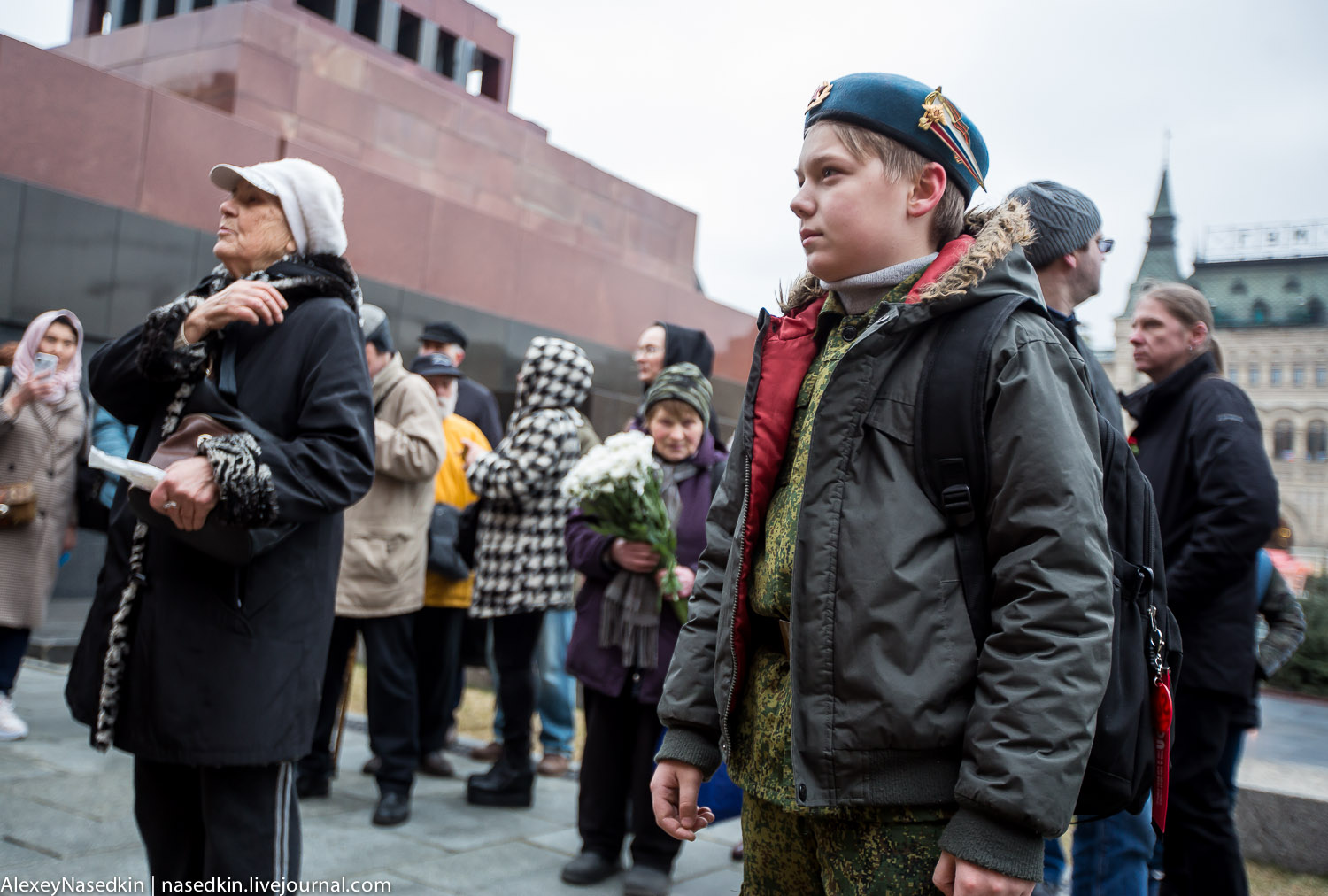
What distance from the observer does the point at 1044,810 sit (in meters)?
1.47

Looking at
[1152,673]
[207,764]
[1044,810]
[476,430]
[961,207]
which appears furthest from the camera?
[476,430]

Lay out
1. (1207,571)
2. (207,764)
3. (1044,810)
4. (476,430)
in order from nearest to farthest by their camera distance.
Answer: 1. (1044,810)
2. (207,764)
3. (1207,571)
4. (476,430)

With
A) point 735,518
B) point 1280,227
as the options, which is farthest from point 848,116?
point 1280,227

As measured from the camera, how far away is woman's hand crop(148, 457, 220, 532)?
94.0 inches


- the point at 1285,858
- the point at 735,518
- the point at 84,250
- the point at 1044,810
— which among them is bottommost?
the point at 1285,858

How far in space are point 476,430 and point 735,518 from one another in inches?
172

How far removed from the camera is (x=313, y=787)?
4.93 metres

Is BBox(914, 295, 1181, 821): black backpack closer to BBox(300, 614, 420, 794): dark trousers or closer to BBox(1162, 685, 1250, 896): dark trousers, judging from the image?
BBox(1162, 685, 1250, 896): dark trousers

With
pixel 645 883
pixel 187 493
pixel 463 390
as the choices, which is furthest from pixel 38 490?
pixel 187 493

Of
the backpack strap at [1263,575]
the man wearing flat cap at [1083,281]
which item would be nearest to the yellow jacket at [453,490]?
the man wearing flat cap at [1083,281]

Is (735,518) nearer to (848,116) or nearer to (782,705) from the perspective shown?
(782,705)

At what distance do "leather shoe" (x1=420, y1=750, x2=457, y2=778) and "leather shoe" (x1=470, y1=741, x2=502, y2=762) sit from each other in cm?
43

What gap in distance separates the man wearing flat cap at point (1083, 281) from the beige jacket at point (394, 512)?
9.25 feet

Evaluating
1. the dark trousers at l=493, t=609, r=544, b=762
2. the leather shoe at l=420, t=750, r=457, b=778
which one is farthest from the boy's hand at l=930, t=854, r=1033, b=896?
the leather shoe at l=420, t=750, r=457, b=778
